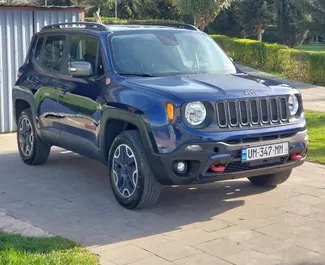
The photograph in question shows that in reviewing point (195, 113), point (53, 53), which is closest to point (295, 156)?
point (195, 113)

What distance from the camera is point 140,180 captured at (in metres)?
6.74

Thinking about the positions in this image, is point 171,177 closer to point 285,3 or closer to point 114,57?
point 114,57

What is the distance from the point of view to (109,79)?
7.32 meters

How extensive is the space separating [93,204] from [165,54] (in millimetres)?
1953

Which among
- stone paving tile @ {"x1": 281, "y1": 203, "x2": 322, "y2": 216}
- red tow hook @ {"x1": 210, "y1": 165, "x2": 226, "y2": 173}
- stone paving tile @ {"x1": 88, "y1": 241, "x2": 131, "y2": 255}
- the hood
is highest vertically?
the hood

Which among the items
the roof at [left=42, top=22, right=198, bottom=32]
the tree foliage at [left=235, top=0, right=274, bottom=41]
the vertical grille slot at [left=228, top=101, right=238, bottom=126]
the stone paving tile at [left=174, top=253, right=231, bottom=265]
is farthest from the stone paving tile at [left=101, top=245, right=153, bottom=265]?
the tree foliage at [left=235, top=0, right=274, bottom=41]

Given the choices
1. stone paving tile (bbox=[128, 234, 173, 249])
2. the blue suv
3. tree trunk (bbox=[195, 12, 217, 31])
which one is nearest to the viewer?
stone paving tile (bbox=[128, 234, 173, 249])

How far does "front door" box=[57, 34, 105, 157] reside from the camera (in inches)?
296

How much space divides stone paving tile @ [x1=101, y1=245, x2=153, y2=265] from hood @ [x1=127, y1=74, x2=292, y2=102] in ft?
5.12

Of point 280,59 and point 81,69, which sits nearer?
point 81,69

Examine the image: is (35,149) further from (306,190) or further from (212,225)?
(306,190)

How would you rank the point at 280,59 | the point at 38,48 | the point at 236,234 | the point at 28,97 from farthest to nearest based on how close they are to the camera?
the point at 280,59 < the point at 38,48 < the point at 28,97 < the point at 236,234

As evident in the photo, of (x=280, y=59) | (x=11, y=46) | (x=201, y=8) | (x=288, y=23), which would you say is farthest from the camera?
(x=288, y=23)

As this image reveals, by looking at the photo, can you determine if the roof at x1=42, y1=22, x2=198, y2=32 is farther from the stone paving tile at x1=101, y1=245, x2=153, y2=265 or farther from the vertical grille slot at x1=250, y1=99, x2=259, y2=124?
the stone paving tile at x1=101, y1=245, x2=153, y2=265
